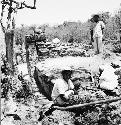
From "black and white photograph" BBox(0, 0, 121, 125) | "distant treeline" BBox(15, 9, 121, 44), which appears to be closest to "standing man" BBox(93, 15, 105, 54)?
"black and white photograph" BBox(0, 0, 121, 125)

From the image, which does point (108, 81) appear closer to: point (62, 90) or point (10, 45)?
point (62, 90)

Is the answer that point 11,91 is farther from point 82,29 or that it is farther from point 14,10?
point 82,29

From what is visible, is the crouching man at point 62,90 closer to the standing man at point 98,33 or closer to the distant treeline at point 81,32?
the standing man at point 98,33

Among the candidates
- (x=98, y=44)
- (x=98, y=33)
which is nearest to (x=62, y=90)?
(x=98, y=44)

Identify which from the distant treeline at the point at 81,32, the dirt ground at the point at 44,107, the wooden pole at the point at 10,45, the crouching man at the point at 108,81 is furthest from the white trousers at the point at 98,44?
the distant treeline at the point at 81,32

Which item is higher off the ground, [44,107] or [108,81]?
[108,81]

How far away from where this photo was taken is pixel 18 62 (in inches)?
593

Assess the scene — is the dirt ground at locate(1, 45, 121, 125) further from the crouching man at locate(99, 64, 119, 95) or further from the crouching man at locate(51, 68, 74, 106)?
the crouching man at locate(99, 64, 119, 95)

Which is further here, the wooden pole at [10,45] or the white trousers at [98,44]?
the white trousers at [98,44]

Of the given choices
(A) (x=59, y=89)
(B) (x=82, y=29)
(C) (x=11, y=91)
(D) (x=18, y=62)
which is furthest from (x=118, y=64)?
(B) (x=82, y=29)

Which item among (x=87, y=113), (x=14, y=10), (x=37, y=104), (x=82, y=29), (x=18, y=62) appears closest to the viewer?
(x=87, y=113)

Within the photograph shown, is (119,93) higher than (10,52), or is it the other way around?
(10,52)

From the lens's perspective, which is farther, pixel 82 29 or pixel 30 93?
pixel 82 29

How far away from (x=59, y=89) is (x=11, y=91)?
2.86 m
